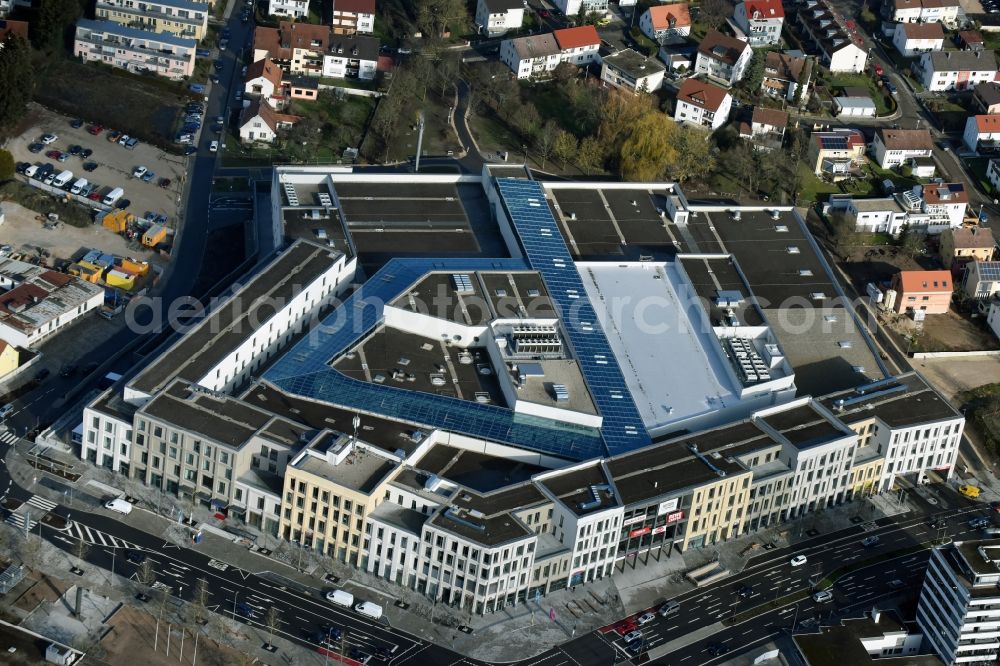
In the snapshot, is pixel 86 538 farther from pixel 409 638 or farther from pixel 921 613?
pixel 921 613

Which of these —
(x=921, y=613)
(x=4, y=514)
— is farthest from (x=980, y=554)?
(x=4, y=514)

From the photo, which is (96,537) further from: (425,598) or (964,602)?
(964,602)

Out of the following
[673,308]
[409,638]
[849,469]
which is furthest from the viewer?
[673,308]

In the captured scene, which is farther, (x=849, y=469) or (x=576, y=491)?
(x=849, y=469)

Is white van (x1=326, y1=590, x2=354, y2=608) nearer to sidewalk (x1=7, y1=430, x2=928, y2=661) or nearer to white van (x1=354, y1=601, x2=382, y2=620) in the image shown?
white van (x1=354, y1=601, x2=382, y2=620)

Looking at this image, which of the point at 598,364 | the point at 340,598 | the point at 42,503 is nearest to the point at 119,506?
the point at 42,503

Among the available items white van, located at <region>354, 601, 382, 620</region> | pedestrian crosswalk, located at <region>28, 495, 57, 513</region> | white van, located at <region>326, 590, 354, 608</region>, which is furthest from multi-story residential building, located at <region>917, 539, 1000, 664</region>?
pedestrian crosswalk, located at <region>28, 495, 57, 513</region>

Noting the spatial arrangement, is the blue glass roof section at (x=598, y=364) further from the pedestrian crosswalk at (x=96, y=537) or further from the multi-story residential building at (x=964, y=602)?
the pedestrian crosswalk at (x=96, y=537)
